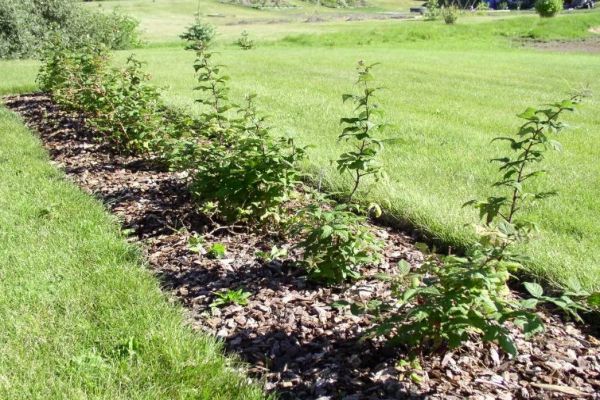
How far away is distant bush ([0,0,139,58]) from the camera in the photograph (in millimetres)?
20672

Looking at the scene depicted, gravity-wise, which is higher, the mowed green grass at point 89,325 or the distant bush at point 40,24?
the distant bush at point 40,24

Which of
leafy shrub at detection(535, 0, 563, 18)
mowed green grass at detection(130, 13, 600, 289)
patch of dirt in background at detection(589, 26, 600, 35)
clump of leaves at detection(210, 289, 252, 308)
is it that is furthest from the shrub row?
leafy shrub at detection(535, 0, 563, 18)

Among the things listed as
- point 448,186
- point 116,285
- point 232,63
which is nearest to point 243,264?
point 116,285

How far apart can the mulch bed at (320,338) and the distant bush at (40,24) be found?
17701 mm

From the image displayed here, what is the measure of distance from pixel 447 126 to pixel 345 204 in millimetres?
5326

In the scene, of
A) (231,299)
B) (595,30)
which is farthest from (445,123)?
(595,30)

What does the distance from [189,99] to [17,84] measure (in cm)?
519

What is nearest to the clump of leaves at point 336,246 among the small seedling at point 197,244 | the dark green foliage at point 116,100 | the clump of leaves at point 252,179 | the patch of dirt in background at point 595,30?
the clump of leaves at point 252,179

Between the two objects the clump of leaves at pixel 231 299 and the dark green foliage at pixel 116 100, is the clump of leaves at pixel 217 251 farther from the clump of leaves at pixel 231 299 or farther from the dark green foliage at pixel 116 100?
the dark green foliage at pixel 116 100

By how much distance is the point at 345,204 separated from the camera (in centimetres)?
330

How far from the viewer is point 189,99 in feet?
32.2

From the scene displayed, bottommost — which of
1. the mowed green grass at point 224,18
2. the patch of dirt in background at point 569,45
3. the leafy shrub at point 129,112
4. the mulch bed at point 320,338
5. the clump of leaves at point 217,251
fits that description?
the mulch bed at point 320,338

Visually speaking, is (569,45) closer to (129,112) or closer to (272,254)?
(129,112)

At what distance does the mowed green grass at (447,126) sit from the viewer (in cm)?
414
